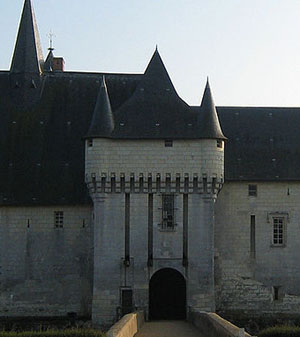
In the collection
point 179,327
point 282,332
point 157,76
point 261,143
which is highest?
point 157,76

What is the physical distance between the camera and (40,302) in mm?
40250

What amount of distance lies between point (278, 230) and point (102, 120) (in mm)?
11057

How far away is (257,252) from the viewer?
4109cm

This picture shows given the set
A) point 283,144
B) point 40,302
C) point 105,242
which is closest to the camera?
point 105,242

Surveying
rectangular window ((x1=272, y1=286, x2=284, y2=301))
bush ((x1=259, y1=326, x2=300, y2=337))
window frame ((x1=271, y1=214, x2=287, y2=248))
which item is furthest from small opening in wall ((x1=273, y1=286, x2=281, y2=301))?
bush ((x1=259, y1=326, x2=300, y2=337))

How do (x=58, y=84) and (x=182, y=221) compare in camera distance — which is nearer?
(x=182, y=221)

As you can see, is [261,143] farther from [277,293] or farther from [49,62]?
[49,62]

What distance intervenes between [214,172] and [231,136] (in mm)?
6026

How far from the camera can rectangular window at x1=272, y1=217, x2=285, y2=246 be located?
136ft

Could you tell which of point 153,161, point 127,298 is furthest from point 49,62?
point 127,298

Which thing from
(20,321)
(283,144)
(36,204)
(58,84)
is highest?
(58,84)

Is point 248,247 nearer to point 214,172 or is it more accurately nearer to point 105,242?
point 214,172

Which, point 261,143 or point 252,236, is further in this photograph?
point 261,143

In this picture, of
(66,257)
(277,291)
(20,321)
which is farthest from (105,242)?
(277,291)
